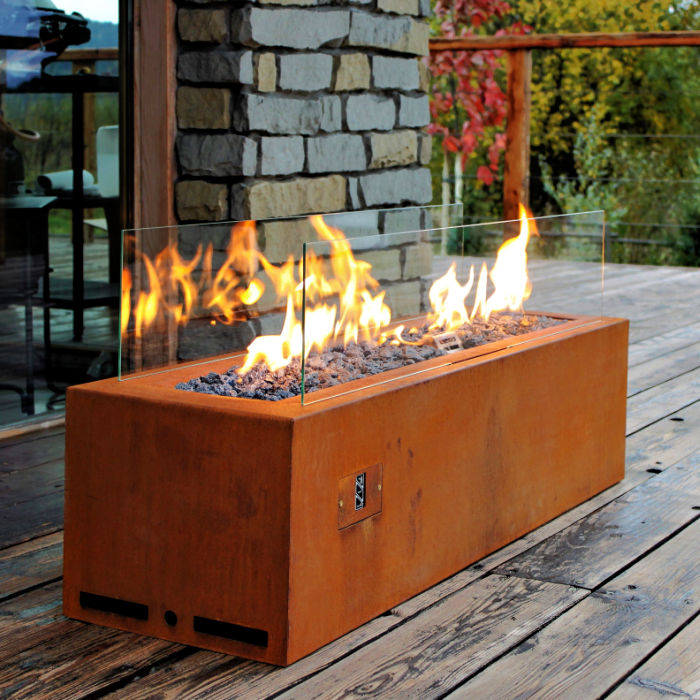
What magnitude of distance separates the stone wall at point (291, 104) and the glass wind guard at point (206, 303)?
33.6 inches

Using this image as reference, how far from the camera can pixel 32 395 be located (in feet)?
11.1

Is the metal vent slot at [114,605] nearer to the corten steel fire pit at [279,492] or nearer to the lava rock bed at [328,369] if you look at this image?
the corten steel fire pit at [279,492]

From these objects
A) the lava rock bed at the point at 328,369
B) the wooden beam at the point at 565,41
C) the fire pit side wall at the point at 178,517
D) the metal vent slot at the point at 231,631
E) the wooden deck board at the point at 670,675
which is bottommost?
the wooden deck board at the point at 670,675

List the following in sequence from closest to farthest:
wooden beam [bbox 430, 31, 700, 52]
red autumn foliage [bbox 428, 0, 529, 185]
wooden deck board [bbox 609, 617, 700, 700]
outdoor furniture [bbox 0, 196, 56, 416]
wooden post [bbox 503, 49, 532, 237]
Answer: wooden deck board [bbox 609, 617, 700, 700]
outdoor furniture [bbox 0, 196, 56, 416]
wooden beam [bbox 430, 31, 700, 52]
wooden post [bbox 503, 49, 532, 237]
red autumn foliage [bbox 428, 0, 529, 185]

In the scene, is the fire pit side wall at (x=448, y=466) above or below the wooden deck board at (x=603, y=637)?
above

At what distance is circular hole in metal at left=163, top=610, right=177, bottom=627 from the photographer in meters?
1.99

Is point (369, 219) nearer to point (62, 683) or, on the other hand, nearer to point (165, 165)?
point (165, 165)

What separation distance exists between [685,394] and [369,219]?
177cm

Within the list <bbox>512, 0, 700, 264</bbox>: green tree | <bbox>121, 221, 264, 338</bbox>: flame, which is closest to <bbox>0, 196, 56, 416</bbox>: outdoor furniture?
<bbox>121, 221, 264, 338</bbox>: flame

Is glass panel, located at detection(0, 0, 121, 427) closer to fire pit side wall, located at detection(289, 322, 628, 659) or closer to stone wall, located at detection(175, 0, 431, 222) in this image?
stone wall, located at detection(175, 0, 431, 222)

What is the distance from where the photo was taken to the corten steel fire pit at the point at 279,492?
1.88m

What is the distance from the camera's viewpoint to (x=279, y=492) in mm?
1854

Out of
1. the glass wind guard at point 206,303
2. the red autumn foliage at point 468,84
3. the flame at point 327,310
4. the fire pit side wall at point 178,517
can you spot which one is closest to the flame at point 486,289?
the flame at point 327,310

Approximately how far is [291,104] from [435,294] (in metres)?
0.96
